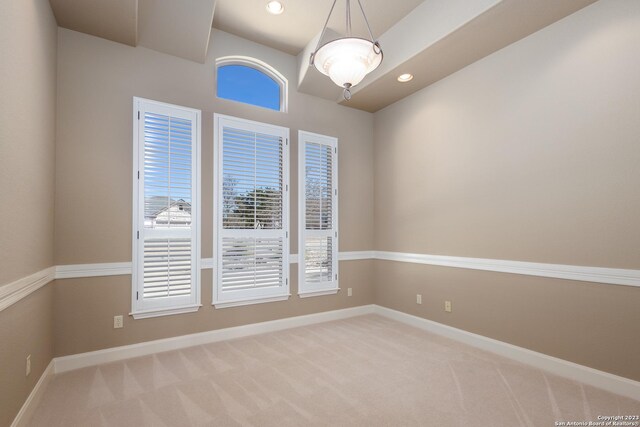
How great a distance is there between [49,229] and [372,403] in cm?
298

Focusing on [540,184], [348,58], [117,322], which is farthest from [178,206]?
[540,184]

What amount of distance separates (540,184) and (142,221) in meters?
3.86

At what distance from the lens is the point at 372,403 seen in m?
2.33

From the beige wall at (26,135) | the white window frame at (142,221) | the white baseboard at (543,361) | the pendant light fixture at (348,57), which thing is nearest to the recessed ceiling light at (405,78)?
the pendant light fixture at (348,57)

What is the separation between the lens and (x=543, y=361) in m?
2.91

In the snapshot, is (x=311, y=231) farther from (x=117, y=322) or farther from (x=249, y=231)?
(x=117, y=322)

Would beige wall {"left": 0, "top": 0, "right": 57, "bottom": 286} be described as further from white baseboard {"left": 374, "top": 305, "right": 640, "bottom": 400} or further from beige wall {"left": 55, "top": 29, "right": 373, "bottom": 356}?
white baseboard {"left": 374, "top": 305, "right": 640, "bottom": 400}

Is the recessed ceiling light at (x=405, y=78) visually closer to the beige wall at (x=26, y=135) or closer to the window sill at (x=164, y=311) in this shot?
the beige wall at (x=26, y=135)

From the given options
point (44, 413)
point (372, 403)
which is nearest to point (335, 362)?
point (372, 403)

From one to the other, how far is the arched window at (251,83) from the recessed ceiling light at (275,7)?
28.5 inches

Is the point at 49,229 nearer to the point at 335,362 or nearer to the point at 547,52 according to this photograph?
the point at 335,362

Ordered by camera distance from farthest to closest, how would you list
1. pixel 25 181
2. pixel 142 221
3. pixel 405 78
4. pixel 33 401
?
pixel 405 78 → pixel 142 221 → pixel 33 401 → pixel 25 181

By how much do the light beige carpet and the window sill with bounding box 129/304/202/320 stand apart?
392mm

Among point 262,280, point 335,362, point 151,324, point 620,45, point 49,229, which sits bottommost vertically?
point 335,362
